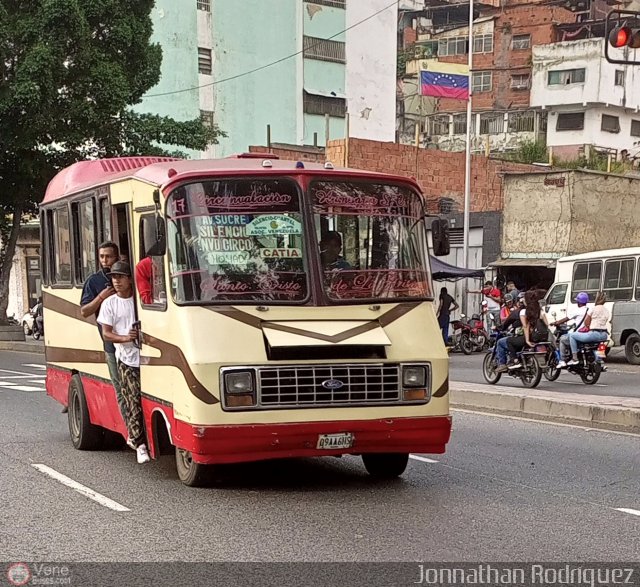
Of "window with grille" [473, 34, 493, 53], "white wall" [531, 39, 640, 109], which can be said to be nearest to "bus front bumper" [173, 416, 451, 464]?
"white wall" [531, 39, 640, 109]

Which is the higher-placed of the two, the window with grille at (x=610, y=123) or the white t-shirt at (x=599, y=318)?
the window with grille at (x=610, y=123)

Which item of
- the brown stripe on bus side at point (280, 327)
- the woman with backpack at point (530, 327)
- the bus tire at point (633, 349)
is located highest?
the brown stripe on bus side at point (280, 327)

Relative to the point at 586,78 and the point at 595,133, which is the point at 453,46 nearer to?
the point at 586,78

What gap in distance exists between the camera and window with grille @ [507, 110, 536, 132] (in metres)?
63.4

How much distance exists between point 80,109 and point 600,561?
25234mm

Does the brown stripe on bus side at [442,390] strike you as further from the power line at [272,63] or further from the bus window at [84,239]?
the power line at [272,63]

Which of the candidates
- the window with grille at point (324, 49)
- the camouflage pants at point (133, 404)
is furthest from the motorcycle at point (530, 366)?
the window with grille at point (324, 49)

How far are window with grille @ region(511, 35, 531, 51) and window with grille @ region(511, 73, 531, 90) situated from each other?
6.77ft

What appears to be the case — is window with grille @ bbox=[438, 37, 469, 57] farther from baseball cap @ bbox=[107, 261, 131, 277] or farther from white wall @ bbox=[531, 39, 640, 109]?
baseball cap @ bbox=[107, 261, 131, 277]

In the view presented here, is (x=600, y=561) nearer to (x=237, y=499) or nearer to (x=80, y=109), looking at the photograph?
(x=237, y=499)

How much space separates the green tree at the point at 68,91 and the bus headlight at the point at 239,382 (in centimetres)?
2086

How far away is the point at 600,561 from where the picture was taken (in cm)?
603

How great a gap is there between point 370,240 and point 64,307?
422cm

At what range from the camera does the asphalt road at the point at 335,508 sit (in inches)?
249
